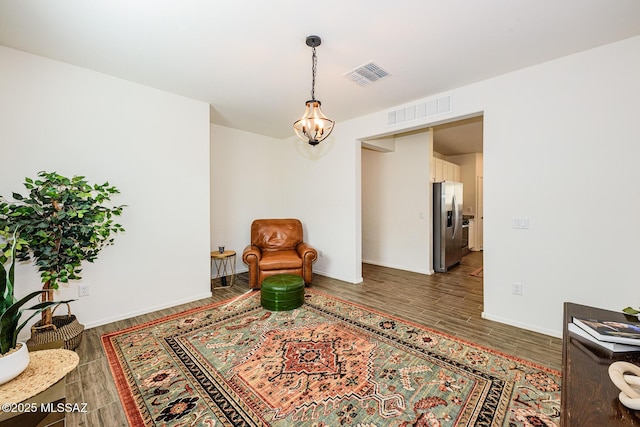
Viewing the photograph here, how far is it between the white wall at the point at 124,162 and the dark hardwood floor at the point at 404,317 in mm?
367

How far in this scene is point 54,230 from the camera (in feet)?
7.65

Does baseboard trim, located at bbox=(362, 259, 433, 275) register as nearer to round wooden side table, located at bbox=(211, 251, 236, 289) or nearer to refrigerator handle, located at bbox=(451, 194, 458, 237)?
refrigerator handle, located at bbox=(451, 194, 458, 237)

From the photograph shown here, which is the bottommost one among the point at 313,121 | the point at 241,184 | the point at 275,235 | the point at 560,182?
the point at 275,235

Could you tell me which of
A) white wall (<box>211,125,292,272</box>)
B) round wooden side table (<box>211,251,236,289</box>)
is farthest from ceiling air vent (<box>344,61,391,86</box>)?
round wooden side table (<box>211,251,236,289</box>)

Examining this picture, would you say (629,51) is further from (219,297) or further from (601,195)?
(219,297)

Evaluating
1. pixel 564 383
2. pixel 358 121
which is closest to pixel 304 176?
pixel 358 121

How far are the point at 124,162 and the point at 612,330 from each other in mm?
4234

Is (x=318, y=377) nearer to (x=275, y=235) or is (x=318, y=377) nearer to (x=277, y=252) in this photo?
(x=277, y=252)

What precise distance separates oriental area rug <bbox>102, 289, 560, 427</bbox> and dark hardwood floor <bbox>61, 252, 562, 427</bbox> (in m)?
0.10

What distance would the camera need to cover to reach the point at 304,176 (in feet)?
17.1

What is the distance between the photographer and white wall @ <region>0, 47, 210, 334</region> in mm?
2512

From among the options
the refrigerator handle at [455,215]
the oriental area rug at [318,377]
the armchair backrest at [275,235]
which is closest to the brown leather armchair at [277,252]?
the armchair backrest at [275,235]

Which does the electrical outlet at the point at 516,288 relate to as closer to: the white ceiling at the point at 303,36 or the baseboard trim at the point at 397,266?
the baseboard trim at the point at 397,266

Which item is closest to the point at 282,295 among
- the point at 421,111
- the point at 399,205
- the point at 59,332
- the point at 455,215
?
the point at 59,332
